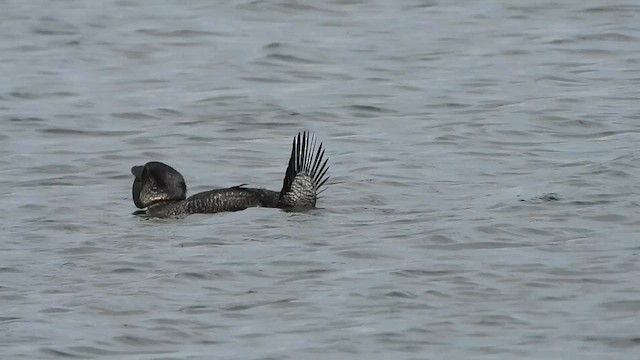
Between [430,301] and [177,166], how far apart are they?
5732 mm

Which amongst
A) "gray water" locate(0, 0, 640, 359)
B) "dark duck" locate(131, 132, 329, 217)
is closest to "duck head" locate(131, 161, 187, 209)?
"dark duck" locate(131, 132, 329, 217)

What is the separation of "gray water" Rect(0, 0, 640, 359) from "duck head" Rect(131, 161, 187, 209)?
0.99 feet

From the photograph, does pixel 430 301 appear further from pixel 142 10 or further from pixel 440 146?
pixel 142 10

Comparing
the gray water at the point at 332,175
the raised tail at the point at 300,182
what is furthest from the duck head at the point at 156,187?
the raised tail at the point at 300,182

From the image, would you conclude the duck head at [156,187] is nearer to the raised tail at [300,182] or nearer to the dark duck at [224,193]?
the dark duck at [224,193]

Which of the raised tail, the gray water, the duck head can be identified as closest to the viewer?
the gray water

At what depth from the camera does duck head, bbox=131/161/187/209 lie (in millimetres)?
12266

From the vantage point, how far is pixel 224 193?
11.9 meters

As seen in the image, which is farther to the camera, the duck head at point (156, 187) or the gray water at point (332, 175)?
the duck head at point (156, 187)

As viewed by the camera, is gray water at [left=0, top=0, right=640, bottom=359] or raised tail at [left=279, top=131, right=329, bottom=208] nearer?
gray water at [left=0, top=0, right=640, bottom=359]

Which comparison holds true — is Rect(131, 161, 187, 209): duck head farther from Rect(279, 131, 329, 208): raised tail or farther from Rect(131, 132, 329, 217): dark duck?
Rect(279, 131, 329, 208): raised tail

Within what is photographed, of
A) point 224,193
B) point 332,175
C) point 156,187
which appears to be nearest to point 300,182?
point 224,193

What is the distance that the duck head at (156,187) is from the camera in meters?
12.3

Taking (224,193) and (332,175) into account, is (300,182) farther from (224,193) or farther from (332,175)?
(332,175)
